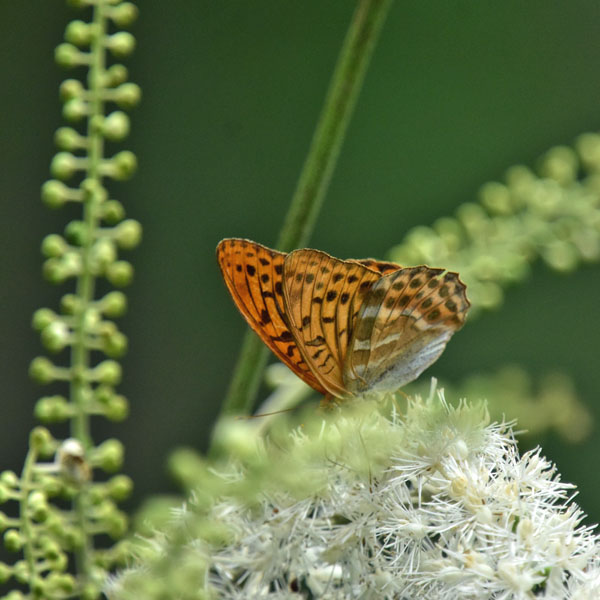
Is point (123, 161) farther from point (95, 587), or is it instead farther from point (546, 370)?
point (546, 370)

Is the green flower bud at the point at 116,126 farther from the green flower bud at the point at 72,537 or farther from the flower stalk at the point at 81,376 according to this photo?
the green flower bud at the point at 72,537

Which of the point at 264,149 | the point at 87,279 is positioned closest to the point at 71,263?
the point at 87,279

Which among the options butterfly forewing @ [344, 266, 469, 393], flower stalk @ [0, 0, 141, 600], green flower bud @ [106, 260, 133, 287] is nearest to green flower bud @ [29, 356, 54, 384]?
flower stalk @ [0, 0, 141, 600]

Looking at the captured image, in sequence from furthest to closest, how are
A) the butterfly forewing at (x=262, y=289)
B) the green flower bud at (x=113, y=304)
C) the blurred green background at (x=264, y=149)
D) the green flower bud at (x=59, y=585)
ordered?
1. the blurred green background at (x=264, y=149)
2. the butterfly forewing at (x=262, y=289)
3. the green flower bud at (x=113, y=304)
4. the green flower bud at (x=59, y=585)

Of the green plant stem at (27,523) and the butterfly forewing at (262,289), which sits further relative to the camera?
the butterfly forewing at (262,289)

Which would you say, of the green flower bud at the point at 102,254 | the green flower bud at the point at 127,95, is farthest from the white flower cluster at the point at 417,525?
the green flower bud at the point at 127,95

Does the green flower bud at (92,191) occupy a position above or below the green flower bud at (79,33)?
below

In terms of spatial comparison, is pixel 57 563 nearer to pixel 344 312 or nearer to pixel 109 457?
pixel 109 457
